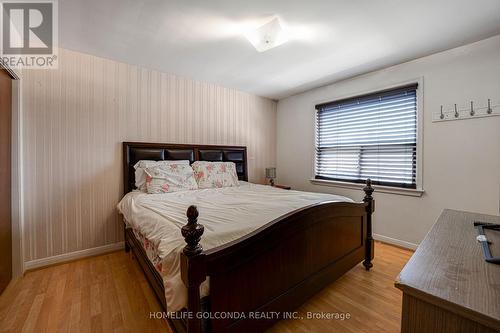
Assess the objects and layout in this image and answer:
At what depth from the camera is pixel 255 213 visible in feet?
5.33

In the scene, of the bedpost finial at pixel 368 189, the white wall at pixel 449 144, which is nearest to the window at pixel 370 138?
the white wall at pixel 449 144

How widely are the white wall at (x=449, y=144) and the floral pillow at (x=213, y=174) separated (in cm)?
188

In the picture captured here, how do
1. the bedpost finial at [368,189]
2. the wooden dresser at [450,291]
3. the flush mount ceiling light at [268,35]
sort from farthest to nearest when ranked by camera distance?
the bedpost finial at [368,189] < the flush mount ceiling light at [268,35] < the wooden dresser at [450,291]

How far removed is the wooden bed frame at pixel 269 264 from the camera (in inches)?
40.9

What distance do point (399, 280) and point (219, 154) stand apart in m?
3.03

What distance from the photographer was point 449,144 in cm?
238

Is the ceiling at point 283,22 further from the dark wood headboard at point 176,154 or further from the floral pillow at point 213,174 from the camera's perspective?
the floral pillow at point 213,174

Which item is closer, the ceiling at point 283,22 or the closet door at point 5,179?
the ceiling at point 283,22

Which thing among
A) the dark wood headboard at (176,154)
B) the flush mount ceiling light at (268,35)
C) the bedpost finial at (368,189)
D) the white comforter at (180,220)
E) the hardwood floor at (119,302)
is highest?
the flush mount ceiling light at (268,35)

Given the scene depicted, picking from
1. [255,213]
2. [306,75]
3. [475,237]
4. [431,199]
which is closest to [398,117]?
[431,199]

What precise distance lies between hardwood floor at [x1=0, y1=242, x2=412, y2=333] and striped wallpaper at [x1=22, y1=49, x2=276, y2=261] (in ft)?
1.45

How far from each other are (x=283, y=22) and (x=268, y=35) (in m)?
0.17

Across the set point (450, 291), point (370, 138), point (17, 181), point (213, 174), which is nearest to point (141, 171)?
point (213, 174)

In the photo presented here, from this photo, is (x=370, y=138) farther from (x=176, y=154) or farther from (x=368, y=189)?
(x=176, y=154)
